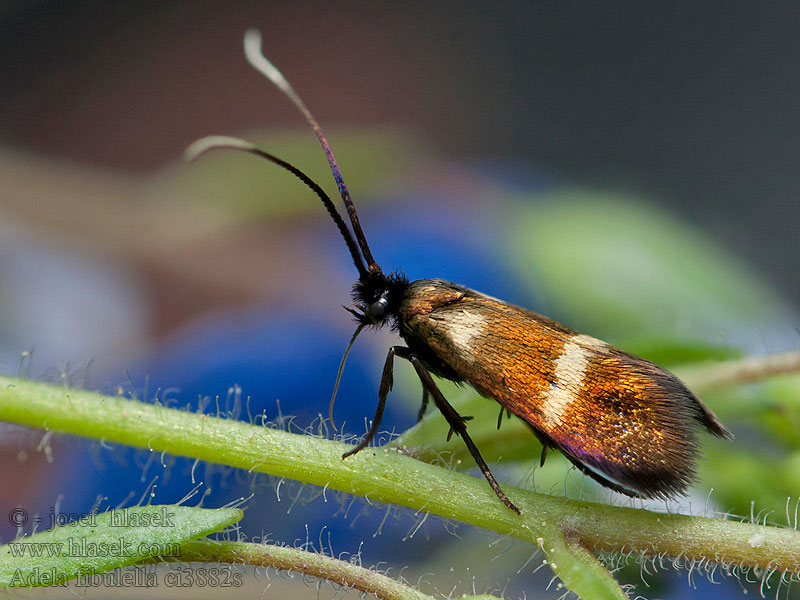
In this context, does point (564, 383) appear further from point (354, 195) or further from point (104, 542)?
point (354, 195)

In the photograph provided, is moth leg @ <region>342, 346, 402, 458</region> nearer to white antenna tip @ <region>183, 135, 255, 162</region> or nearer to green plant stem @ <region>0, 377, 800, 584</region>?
green plant stem @ <region>0, 377, 800, 584</region>

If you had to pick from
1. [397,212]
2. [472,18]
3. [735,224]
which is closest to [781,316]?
[397,212]

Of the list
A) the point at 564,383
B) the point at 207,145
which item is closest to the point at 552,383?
the point at 564,383

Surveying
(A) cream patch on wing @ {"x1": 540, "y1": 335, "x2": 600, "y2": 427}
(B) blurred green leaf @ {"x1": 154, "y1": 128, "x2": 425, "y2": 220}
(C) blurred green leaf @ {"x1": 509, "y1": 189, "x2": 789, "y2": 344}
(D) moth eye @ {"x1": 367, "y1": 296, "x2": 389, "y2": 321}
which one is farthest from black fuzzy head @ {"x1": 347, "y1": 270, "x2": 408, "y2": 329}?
(B) blurred green leaf @ {"x1": 154, "y1": 128, "x2": 425, "y2": 220}

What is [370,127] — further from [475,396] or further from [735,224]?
[475,396]

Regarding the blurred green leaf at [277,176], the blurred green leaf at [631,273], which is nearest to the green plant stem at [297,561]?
the blurred green leaf at [631,273]

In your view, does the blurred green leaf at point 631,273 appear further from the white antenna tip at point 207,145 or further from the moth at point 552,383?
the white antenna tip at point 207,145
